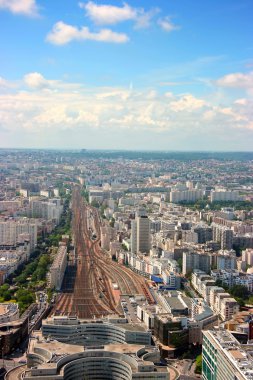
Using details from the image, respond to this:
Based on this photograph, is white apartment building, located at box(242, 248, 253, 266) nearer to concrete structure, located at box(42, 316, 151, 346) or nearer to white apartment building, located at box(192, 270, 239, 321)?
white apartment building, located at box(192, 270, 239, 321)

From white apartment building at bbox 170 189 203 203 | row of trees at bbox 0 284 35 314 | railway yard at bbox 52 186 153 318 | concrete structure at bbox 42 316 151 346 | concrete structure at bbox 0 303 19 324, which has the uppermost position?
white apartment building at bbox 170 189 203 203

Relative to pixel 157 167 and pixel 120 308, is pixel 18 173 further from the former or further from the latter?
pixel 120 308

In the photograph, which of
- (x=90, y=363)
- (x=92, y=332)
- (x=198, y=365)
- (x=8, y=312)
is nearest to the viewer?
(x=90, y=363)

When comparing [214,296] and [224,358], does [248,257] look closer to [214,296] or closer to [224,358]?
[214,296]

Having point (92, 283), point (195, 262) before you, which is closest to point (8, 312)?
point (92, 283)

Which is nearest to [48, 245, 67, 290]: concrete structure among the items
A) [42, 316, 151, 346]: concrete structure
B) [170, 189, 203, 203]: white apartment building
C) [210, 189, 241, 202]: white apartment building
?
[42, 316, 151, 346]: concrete structure

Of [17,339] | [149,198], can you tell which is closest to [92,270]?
[17,339]
